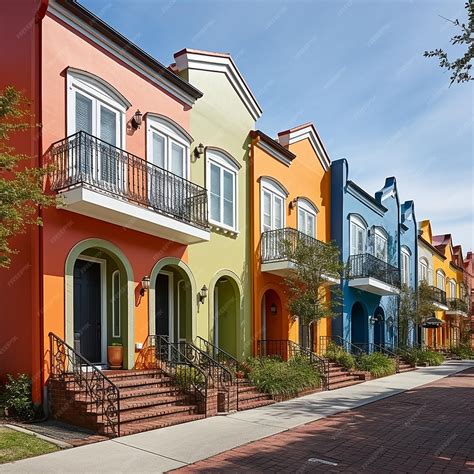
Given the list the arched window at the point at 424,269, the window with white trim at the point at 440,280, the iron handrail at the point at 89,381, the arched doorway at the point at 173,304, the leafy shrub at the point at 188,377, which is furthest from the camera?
the window with white trim at the point at 440,280

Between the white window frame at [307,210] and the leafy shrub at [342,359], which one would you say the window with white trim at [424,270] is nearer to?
the white window frame at [307,210]

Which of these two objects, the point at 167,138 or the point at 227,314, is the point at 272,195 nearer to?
the point at 227,314

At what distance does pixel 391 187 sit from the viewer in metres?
28.4

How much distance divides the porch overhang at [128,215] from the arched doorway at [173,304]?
1125 millimetres

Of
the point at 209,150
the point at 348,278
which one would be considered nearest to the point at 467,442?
the point at 209,150

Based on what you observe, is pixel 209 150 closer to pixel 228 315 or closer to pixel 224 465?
pixel 228 315

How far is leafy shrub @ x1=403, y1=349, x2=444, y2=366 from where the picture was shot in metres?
24.2

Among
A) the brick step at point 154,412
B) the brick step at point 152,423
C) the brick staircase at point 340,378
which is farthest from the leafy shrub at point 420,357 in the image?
the brick step at point 152,423

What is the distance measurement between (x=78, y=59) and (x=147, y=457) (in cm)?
803

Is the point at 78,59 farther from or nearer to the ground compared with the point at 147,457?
farther from the ground

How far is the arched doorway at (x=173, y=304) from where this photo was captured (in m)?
13.6

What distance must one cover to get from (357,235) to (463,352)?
52.8 ft

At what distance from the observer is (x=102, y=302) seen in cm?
1189

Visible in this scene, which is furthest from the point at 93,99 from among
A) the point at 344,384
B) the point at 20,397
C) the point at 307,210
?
the point at 344,384
